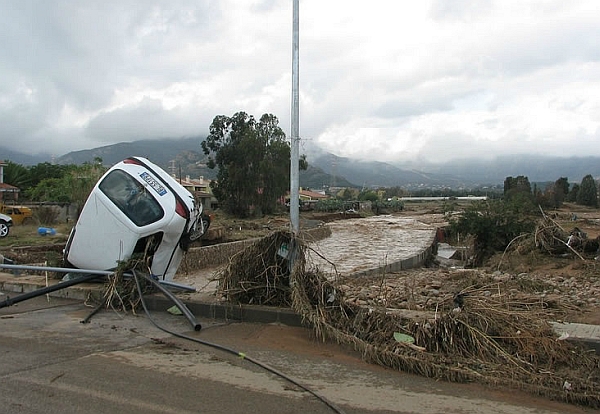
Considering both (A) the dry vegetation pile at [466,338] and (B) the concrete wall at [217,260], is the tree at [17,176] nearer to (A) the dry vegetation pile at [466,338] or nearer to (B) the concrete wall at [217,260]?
→ (B) the concrete wall at [217,260]

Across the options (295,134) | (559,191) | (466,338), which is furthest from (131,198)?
(559,191)

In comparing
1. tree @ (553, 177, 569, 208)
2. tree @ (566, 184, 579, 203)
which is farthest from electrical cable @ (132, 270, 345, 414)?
tree @ (566, 184, 579, 203)

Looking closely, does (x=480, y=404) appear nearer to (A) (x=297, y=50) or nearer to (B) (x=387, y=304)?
(B) (x=387, y=304)

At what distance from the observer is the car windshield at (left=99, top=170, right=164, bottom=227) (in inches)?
367

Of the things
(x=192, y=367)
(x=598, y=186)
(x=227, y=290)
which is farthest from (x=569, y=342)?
(x=598, y=186)

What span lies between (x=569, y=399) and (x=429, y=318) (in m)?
1.95

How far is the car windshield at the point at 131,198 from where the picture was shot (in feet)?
30.6

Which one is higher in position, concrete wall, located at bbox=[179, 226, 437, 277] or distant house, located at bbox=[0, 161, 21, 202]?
distant house, located at bbox=[0, 161, 21, 202]

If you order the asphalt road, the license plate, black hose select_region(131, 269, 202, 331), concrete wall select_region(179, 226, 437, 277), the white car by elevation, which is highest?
the license plate

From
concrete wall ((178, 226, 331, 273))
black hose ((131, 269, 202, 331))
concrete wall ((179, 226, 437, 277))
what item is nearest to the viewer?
black hose ((131, 269, 202, 331))

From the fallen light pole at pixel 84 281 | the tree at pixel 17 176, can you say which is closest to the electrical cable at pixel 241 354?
the fallen light pole at pixel 84 281

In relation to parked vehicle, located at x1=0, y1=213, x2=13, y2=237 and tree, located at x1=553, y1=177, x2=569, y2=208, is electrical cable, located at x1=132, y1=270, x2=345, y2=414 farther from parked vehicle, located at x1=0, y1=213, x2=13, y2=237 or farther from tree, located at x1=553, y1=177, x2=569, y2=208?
tree, located at x1=553, y1=177, x2=569, y2=208

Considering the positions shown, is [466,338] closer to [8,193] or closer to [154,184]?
[154,184]

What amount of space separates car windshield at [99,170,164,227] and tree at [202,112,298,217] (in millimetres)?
52078
